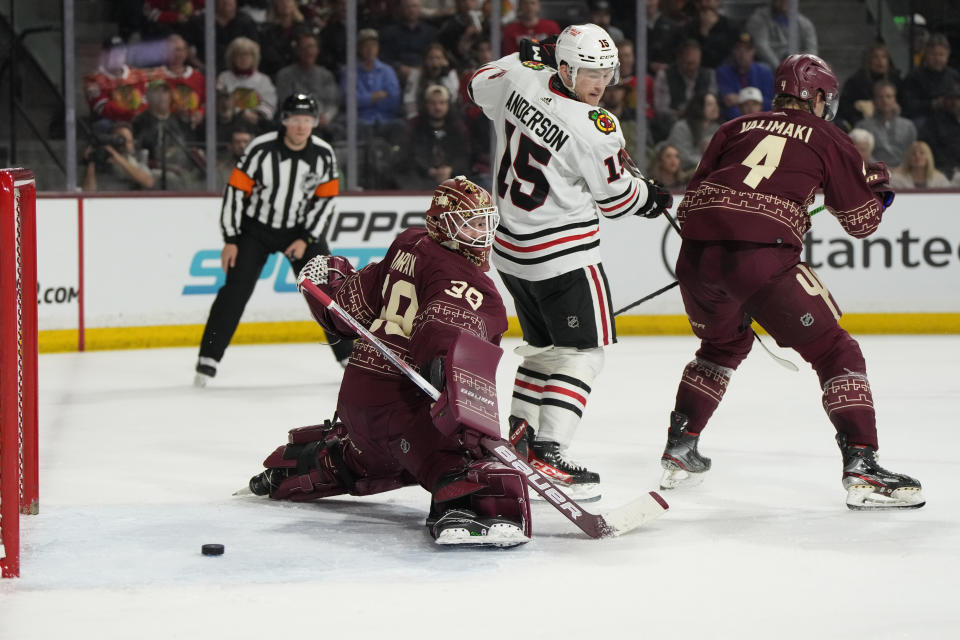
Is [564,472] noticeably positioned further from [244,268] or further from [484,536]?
[244,268]

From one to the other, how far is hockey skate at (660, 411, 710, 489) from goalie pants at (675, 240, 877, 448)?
37 centimetres

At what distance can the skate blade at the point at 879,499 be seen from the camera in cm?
377

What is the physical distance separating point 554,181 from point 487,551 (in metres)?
1.22

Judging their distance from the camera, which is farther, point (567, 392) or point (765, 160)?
point (567, 392)

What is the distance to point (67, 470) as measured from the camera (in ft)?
14.4

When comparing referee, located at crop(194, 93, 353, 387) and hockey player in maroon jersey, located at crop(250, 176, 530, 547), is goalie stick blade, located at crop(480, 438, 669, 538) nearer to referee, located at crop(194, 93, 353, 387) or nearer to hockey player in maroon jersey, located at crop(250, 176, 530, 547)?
hockey player in maroon jersey, located at crop(250, 176, 530, 547)

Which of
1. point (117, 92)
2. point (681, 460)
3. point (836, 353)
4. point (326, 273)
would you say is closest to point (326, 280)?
point (326, 273)

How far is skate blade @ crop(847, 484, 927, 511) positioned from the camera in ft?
12.4

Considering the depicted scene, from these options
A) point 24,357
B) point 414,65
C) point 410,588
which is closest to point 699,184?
point 410,588

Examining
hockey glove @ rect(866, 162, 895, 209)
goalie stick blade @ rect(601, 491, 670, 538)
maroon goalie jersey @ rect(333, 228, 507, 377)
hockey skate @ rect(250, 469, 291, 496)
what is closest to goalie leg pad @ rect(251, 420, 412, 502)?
hockey skate @ rect(250, 469, 291, 496)

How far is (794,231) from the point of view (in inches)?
154

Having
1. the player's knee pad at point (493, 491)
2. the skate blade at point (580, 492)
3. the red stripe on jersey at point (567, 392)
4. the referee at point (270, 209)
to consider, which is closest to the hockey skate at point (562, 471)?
the skate blade at point (580, 492)

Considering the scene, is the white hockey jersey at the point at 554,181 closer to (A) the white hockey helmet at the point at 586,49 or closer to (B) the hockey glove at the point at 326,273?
(A) the white hockey helmet at the point at 586,49

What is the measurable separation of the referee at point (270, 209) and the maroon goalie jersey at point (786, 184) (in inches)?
110
